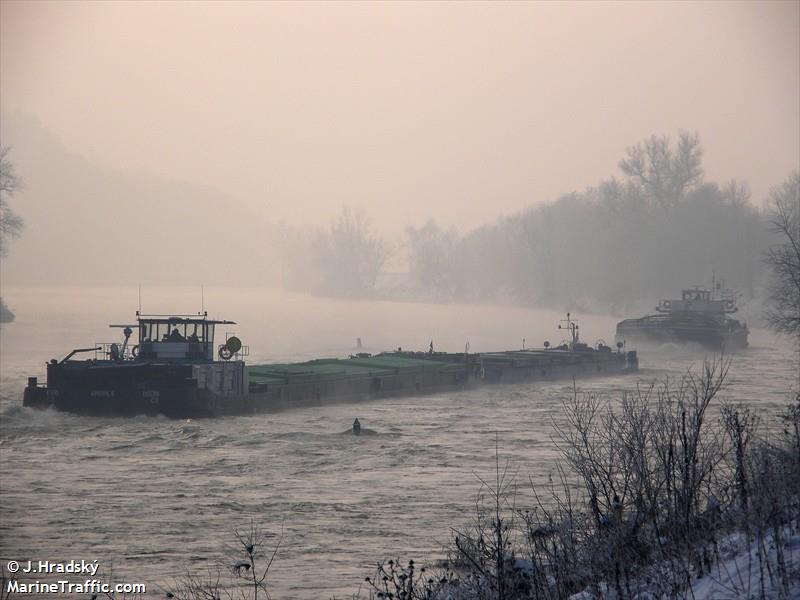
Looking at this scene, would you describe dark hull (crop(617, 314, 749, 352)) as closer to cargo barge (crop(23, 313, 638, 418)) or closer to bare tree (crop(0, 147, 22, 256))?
cargo barge (crop(23, 313, 638, 418))

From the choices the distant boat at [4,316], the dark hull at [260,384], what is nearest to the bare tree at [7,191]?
the distant boat at [4,316]

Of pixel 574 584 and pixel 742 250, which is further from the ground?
pixel 742 250

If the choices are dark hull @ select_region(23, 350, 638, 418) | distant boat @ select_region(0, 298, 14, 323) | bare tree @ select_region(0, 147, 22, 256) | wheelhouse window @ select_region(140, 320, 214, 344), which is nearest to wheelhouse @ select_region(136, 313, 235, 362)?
wheelhouse window @ select_region(140, 320, 214, 344)

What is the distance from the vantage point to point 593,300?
562 feet

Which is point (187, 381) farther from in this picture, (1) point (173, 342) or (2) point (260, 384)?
(2) point (260, 384)

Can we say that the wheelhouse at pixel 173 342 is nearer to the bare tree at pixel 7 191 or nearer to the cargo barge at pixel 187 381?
the cargo barge at pixel 187 381

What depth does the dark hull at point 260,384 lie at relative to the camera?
44500mm

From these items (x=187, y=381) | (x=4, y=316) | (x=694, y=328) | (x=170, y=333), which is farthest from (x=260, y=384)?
(x=4, y=316)

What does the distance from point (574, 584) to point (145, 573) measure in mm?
10681

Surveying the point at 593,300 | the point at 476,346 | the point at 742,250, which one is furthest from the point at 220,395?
the point at 593,300

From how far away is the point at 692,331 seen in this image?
93500mm

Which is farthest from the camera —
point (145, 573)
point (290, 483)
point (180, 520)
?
point (290, 483)

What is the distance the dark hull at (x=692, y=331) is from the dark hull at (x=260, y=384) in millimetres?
27273

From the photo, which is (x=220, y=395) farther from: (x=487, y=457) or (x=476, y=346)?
(x=476, y=346)
